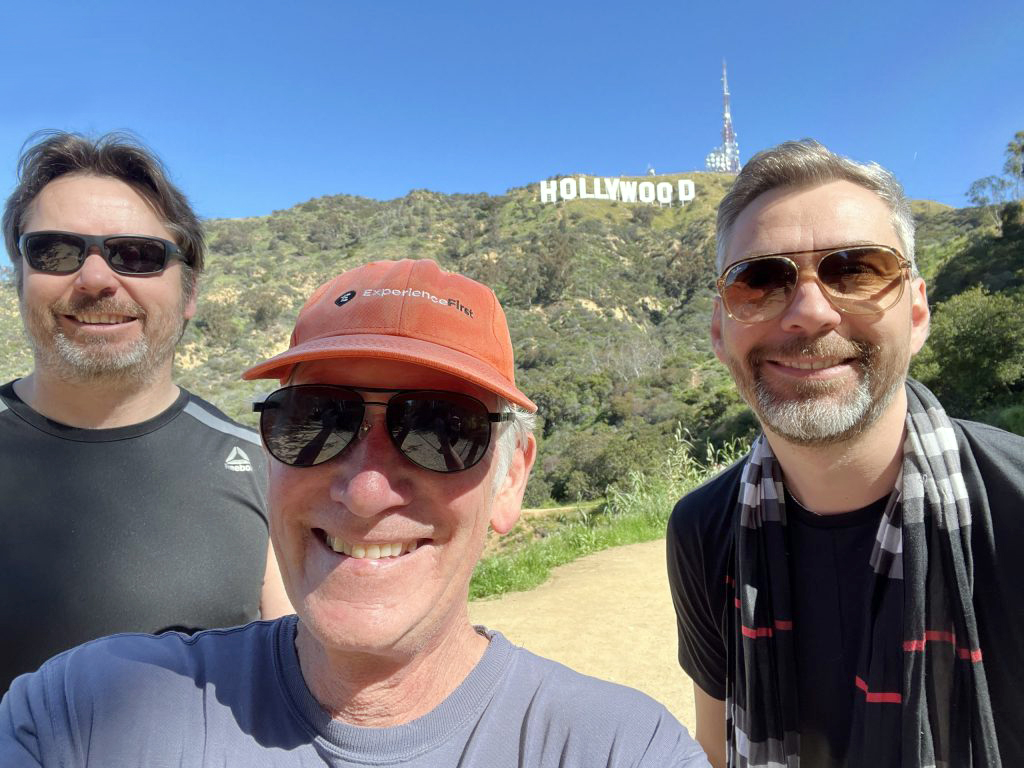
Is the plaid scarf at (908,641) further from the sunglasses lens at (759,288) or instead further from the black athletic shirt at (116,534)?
the black athletic shirt at (116,534)

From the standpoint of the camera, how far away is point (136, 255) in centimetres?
203

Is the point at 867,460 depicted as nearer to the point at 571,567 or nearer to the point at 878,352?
the point at 878,352

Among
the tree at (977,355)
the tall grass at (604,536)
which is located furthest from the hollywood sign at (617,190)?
the tall grass at (604,536)

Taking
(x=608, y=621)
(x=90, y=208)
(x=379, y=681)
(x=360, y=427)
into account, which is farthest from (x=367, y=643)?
(x=608, y=621)

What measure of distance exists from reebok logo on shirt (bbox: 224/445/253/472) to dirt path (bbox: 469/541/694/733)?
3.00 metres

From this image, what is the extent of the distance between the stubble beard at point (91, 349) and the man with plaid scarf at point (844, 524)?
1.77 metres

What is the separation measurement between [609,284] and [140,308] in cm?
5046

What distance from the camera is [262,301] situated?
4081 centimetres

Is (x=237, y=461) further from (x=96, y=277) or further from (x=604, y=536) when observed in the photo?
(x=604, y=536)

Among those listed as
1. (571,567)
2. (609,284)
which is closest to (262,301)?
(609,284)

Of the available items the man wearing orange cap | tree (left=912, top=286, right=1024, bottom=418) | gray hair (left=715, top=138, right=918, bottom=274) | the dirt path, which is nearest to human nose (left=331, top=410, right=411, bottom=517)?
the man wearing orange cap

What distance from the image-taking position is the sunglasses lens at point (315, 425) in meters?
1.21

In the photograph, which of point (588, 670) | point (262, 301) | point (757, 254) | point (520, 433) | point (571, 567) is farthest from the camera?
point (262, 301)

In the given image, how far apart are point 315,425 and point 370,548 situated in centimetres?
25
